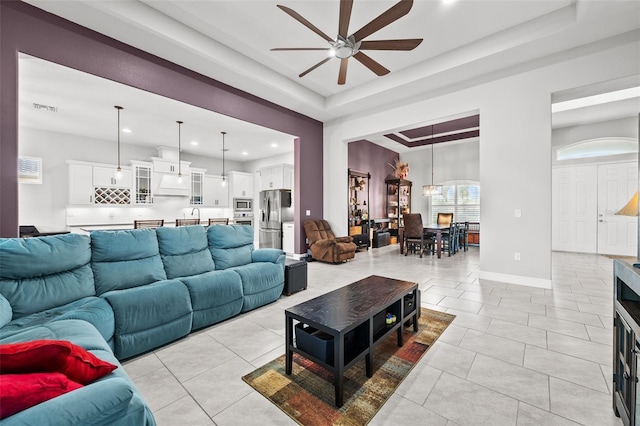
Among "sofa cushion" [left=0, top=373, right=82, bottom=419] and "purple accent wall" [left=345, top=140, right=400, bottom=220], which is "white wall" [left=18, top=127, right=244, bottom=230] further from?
"sofa cushion" [left=0, top=373, right=82, bottom=419]

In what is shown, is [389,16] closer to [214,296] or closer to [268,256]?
[268,256]

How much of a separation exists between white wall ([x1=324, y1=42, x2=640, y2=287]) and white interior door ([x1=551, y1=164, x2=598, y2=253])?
3.65 meters

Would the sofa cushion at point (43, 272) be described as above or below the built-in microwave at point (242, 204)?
below

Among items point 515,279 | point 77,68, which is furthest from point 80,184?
point 515,279

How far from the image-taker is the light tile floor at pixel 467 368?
62.6 inches

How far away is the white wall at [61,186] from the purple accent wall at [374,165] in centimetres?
566

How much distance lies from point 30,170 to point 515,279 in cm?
941

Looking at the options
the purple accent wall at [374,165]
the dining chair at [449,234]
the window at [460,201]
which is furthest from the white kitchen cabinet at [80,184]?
the window at [460,201]

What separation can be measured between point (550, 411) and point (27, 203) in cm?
860

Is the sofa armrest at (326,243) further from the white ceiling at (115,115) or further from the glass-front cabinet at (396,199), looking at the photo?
the glass-front cabinet at (396,199)

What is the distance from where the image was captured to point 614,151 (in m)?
6.63

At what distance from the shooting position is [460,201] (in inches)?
363

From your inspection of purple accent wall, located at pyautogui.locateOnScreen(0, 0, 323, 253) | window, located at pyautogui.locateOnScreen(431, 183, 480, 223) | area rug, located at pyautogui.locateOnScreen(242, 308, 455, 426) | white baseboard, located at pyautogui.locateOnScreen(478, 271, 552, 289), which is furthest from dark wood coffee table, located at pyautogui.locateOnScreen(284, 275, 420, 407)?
window, located at pyautogui.locateOnScreen(431, 183, 480, 223)

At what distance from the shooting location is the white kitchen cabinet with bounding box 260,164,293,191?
8461 mm
